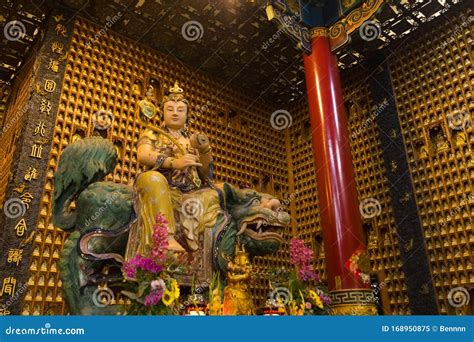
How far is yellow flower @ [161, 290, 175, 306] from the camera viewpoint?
251 cm

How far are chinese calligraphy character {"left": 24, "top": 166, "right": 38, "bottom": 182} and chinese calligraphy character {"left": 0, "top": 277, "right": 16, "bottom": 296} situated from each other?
3.96ft

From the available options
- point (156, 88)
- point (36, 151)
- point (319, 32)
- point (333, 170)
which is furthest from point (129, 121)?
point (333, 170)

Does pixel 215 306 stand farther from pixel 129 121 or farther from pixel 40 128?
pixel 129 121

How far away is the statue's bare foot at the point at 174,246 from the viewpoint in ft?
9.93

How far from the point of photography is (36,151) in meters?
5.43

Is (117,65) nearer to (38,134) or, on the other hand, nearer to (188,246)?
(38,134)

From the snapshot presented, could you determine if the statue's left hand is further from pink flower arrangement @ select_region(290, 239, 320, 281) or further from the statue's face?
pink flower arrangement @ select_region(290, 239, 320, 281)

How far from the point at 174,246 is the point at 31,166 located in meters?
3.20

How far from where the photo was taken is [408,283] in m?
5.98

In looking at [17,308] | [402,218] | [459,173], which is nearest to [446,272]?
[402,218]

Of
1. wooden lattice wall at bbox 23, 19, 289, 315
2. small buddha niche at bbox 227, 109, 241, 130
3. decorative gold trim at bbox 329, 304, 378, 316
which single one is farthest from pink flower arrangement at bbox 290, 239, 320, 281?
small buddha niche at bbox 227, 109, 241, 130

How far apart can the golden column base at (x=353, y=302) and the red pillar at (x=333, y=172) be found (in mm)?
20

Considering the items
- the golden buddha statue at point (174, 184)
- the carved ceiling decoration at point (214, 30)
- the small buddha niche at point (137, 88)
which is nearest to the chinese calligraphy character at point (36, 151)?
the small buddha niche at point (137, 88)

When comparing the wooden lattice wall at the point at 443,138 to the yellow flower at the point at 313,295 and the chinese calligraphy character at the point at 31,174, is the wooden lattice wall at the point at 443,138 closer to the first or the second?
the yellow flower at the point at 313,295
